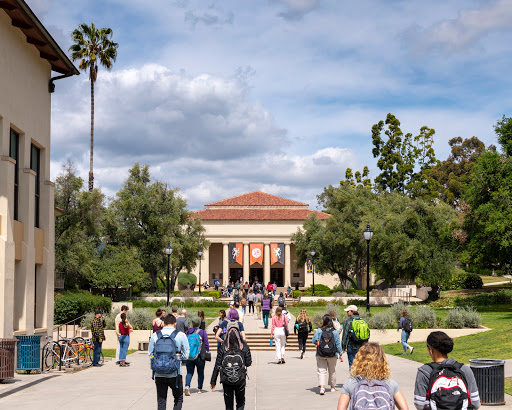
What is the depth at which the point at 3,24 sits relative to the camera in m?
17.0

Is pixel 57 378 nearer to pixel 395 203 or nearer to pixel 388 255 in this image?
pixel 388 255

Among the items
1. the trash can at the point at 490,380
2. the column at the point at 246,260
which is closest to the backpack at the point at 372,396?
the trash can at the point at 490,380

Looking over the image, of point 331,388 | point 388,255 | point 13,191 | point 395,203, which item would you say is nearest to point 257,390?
point 331,388

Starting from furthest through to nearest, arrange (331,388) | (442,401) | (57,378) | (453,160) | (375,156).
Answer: (453,160) < (375,156) < (57,378) < (331,388) < (442,401)

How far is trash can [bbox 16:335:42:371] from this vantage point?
16750mm

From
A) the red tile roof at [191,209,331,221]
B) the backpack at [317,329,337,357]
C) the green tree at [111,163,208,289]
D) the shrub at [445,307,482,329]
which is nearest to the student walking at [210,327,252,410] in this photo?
the backpack at [317,329,337,357]

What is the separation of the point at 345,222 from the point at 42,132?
1497 inches

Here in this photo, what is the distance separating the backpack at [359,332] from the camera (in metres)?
13.9

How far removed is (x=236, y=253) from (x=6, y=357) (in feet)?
216

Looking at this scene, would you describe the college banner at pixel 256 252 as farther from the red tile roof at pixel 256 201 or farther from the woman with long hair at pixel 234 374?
the woman with long hair at pixel 234 374

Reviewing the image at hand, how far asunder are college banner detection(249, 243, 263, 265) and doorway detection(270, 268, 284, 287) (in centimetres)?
581

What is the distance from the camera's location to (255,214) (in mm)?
82812

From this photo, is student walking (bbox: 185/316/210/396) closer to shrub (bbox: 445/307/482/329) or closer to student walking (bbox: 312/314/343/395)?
student walking (bbox: 312/314/343/395)

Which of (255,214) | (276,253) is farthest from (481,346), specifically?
(255,214)
